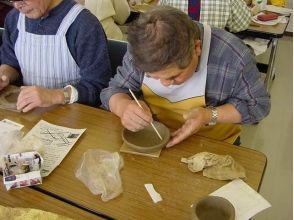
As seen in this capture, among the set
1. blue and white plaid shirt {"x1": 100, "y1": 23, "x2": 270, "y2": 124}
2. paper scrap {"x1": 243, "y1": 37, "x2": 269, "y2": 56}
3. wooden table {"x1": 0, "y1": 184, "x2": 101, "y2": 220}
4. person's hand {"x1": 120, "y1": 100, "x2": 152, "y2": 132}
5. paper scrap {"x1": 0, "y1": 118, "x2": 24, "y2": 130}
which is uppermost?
blue and white plaid shirt {"x1": 100, "y1": 23, "x2": 270, "y2": 124}

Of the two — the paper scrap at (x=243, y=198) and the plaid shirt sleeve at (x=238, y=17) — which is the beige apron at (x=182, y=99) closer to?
the paper scrap at (x=243, y=198)

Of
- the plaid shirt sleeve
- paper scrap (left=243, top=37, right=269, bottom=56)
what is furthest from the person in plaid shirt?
paper scrap (left=243, top=37, right=269, bottom=56)

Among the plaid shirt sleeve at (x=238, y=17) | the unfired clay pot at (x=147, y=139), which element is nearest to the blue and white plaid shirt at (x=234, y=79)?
the unfired clay pot at (x=147, y=139)

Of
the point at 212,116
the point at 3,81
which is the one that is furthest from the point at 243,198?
the point at 3,81

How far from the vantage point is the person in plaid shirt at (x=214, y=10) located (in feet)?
7.41

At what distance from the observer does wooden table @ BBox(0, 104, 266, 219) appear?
956mm

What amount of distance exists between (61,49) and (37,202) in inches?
30.5

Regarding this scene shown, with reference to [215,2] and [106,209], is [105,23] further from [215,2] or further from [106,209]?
[106,209]

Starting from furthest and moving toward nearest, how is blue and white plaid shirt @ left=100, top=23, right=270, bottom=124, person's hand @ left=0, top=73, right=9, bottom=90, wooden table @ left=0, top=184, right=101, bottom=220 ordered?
person's hand @ left=0, top=73, right=9, bottom=90 → blue and white plaid shirt @ left=100, top=23, right=270, bottom=124 → wooden table @ left=0, top=184, right=101, bottom=220

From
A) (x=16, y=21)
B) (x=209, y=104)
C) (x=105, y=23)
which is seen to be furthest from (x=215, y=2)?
(x=16, y=21)

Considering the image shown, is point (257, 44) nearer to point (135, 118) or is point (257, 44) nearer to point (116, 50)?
point (116, 50)

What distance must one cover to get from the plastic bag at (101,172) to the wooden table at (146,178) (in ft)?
0.06

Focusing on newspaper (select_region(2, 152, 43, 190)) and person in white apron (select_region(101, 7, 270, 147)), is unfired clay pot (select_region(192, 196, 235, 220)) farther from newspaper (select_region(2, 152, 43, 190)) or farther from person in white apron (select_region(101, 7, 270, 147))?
newspaper (select_region(2, 152, 43, 190))

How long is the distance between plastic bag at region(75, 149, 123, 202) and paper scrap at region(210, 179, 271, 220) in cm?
30
